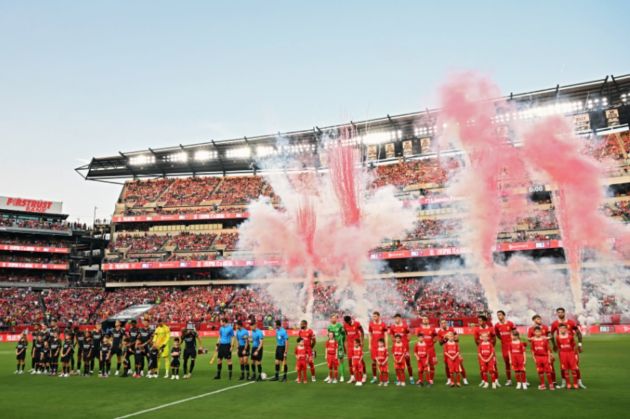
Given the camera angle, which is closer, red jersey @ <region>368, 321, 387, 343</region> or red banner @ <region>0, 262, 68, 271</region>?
red jersey @ <region>368, 321, 387, 343</region>

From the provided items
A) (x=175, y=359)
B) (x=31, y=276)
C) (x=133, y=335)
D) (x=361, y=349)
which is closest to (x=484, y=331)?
(x=361, y=349)

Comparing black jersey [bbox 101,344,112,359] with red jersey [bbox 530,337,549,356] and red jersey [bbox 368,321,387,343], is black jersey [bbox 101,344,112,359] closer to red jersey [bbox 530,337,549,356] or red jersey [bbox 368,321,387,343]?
red jersey [bbox 368,321,387,343]

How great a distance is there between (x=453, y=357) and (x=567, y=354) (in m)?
2.75

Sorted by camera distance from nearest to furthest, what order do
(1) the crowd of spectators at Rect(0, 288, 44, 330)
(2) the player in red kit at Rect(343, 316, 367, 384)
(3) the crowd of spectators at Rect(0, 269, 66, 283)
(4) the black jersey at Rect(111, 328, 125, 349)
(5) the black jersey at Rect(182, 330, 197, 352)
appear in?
(2) the player in red kit at Rect(343, 316, 367, 384) < (5) the black jersey at Rect(182, 330, 197, 352) < (4) the black jersey at Rect(111, 328, 125, 349) < (1) the crowd of spectators at Rect(0, 288, 44, 330) < (3) the crowd of spectators at Rect(0, 269, 66, 283)

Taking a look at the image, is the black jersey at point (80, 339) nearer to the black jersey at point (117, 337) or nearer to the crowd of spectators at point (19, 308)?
the black jersey at point (117, 337)

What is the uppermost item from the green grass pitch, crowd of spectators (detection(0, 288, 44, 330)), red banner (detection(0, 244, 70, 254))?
red banner (detection(0, 244, 70, 254))

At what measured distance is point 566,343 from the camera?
12305 mm

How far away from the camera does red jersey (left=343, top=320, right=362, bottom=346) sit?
14473 millimetres

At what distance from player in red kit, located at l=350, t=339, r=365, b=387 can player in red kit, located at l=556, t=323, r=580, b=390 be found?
5.21 meters

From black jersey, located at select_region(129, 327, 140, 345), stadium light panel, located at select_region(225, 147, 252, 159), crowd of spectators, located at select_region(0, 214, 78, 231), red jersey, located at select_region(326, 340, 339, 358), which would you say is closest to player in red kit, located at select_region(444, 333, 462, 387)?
red jersey, located at select_region(326, 340, 339, 358)

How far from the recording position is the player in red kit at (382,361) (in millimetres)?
13798

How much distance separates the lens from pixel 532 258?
152 feet

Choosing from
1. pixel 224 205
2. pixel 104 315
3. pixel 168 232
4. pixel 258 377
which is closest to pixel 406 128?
pixel 224 205

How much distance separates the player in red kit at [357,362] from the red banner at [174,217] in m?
46.0
